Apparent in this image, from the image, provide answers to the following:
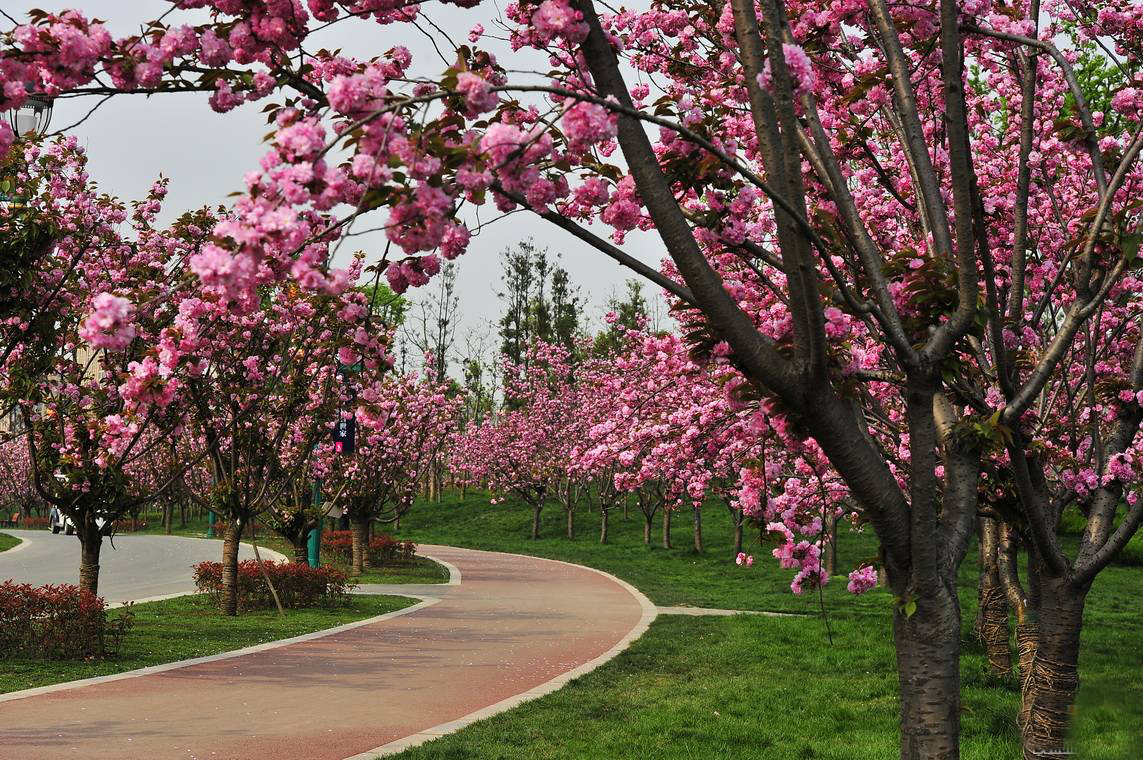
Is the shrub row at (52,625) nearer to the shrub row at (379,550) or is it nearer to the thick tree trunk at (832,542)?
the thick tree trunk at (832,542)

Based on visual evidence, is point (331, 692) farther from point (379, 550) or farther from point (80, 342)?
point (379, 550)

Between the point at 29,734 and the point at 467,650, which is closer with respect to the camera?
the point at 29,734

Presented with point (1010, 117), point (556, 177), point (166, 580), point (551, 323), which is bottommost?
point (166, 580)

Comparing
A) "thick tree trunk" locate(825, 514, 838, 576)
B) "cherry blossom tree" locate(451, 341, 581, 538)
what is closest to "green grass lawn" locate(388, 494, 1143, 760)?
"thick tree trunk" locate(825, 514, 838, 576)

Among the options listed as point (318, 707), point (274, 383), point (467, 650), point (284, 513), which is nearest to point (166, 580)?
point (284, 513)

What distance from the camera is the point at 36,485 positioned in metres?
11.4

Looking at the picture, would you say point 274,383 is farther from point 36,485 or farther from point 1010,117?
point 1010,117

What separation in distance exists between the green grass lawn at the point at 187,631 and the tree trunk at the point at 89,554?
89 centimetres

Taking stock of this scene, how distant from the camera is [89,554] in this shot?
12586 mm

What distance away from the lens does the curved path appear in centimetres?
693

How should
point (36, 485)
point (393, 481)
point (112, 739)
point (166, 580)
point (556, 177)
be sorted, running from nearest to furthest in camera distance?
1. point (556, 177)
2. point (112, 739)
3. point (36, 485)
4. point (166, 580)
5. point (393, 481)

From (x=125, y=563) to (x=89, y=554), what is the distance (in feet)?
47.8

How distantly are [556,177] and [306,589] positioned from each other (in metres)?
14.4

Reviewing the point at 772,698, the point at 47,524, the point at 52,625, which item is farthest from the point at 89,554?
the point at 47,524
